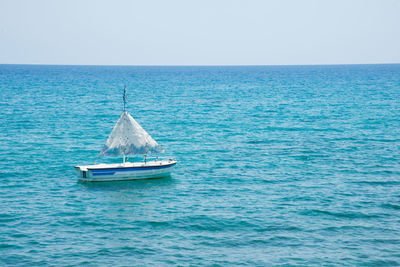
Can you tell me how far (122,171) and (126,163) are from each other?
170 cm

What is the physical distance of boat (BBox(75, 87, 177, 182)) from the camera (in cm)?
4678

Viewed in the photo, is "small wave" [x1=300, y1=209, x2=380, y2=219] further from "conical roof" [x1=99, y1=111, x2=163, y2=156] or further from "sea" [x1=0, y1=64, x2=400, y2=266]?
"conical roof" [x1=99, y1=111, x2=163, y2=156]

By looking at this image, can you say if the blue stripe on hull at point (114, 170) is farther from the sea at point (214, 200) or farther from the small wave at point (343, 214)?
the small wave at point (343, 214)

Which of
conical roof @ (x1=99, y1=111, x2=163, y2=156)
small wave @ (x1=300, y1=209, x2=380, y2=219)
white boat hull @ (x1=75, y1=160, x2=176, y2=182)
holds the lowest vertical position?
small wave @ (x1=300, y1=209, x2=380, y2=219)

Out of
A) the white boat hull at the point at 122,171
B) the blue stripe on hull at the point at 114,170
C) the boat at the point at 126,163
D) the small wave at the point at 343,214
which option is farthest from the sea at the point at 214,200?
the blue stripe on hull at the point at 114,170

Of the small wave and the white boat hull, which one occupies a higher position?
the white boat hull

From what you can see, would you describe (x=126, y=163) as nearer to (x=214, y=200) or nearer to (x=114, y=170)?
(x=114, y=170)

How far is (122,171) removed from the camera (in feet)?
155

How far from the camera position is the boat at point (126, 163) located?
4678 centimetres

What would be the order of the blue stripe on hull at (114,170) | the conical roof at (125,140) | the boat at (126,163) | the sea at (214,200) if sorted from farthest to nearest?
1. the conical roof at (125,140)
2. the boat at (126,163)
3. the blue stripe on hull at (114,170)
4. the sea at (214,200)

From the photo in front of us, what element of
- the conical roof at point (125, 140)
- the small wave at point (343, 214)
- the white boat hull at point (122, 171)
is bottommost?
the small wave at point (343, 214)

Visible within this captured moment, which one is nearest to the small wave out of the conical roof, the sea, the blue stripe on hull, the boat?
the sea

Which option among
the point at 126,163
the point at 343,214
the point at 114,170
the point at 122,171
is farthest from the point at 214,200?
the point at 126,163

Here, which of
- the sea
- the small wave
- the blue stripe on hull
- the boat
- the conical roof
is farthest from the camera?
the conical roof
